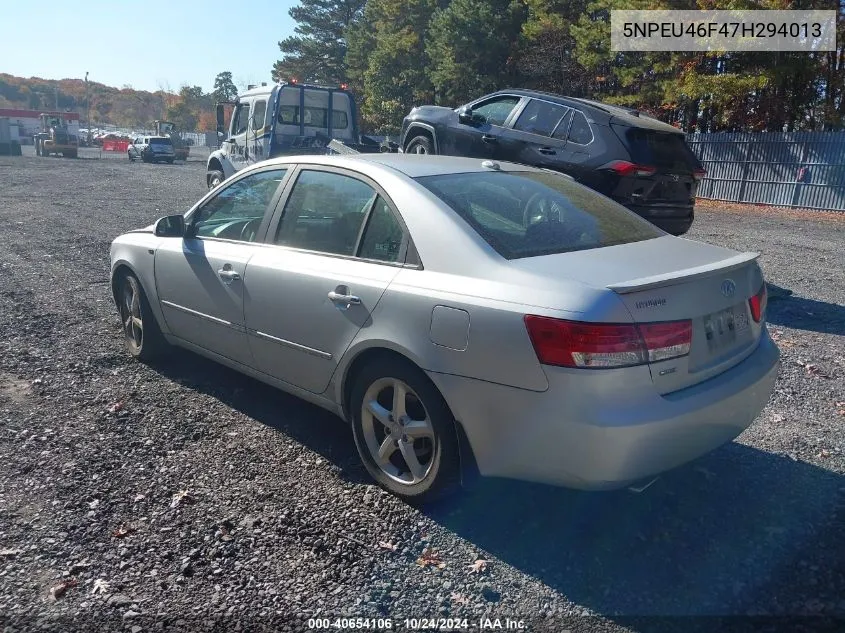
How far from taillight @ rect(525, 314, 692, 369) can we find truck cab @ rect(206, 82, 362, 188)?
11452 millimetres

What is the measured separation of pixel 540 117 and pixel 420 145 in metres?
2.13

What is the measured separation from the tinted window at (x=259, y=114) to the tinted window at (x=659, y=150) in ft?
29.1

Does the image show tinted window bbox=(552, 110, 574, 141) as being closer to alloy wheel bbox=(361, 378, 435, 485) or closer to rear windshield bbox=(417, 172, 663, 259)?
rear windshield bbox=(417, 172, 663, 259)

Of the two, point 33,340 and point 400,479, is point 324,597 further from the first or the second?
point 33,340

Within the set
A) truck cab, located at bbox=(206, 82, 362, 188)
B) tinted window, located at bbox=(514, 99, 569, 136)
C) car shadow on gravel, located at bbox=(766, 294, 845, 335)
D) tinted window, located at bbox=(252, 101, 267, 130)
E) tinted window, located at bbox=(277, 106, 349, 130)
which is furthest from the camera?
tinted window, located at bbox=(252, 101, 267, 130)

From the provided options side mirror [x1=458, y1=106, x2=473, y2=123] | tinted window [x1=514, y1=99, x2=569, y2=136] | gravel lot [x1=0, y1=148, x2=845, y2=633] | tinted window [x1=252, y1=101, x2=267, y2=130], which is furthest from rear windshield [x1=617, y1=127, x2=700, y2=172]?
tinted window [x1=252, y1=101, x2=267, y2=130]

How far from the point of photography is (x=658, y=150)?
7273 millimetres

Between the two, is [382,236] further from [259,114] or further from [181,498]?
[259,114]

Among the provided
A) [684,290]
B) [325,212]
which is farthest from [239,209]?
[684,290]

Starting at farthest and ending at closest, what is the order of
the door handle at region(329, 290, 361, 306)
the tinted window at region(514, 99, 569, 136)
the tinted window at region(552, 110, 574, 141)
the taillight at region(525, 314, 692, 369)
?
1. the tinted window at region(514, 99, 569, 136)
2. the tinted window at region(552, 110, 574, 141)
3. the door handle at region(329, 290, 361, 306)
4. the taillight at region(525, 314, 692, 369)

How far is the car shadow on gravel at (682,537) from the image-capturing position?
269cm

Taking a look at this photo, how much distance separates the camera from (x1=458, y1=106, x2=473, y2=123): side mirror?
29.4 feet

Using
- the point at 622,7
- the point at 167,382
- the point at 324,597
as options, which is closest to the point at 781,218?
the point at 622,7

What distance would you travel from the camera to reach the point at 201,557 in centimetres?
296
